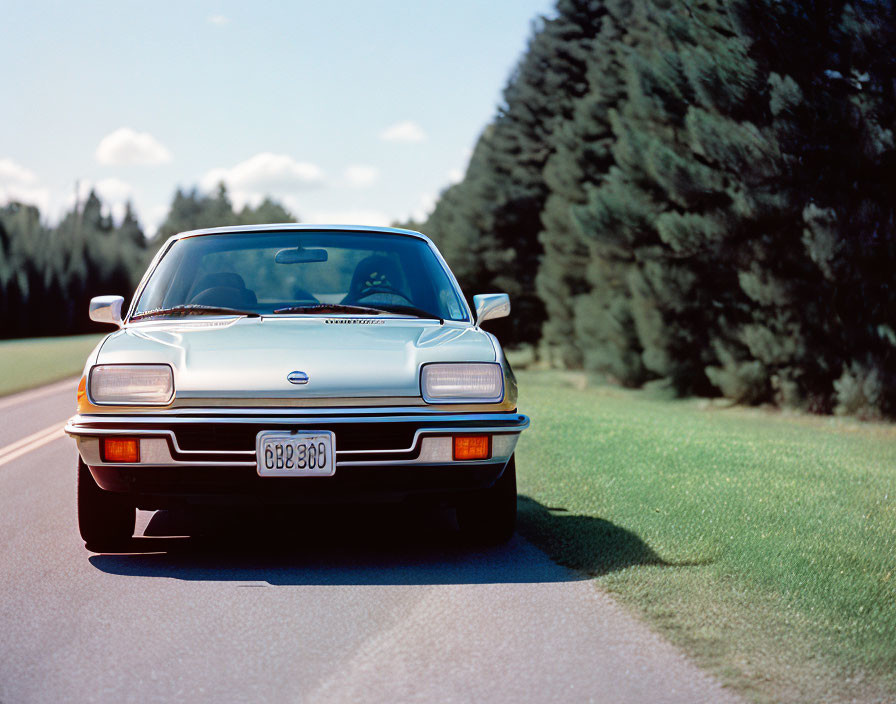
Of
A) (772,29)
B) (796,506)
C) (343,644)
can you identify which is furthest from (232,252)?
(772,29)

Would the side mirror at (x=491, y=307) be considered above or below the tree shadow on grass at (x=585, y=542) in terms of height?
above

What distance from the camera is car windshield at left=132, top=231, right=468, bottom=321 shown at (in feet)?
20.2

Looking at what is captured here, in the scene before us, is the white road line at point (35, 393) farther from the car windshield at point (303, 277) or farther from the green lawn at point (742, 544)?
the car windshield at point (303, 277)

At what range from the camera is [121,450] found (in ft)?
16.8

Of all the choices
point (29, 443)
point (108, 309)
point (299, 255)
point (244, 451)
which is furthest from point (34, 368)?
point (244, 451)

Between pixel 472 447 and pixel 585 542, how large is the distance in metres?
1.12

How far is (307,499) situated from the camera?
5094 mm

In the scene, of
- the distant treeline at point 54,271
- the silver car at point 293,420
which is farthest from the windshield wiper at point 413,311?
the distant treeline at point 54,271

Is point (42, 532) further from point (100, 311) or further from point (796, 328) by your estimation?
point (796, 328)

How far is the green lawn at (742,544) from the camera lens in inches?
155

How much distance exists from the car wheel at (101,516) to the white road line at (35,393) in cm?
1278

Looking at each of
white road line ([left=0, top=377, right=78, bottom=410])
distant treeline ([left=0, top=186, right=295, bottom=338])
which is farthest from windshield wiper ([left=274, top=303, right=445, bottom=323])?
distant treeline ([left=0, top=186, right=295, bottom=338])

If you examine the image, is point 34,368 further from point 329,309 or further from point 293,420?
point 293,420

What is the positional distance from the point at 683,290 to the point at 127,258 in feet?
266
